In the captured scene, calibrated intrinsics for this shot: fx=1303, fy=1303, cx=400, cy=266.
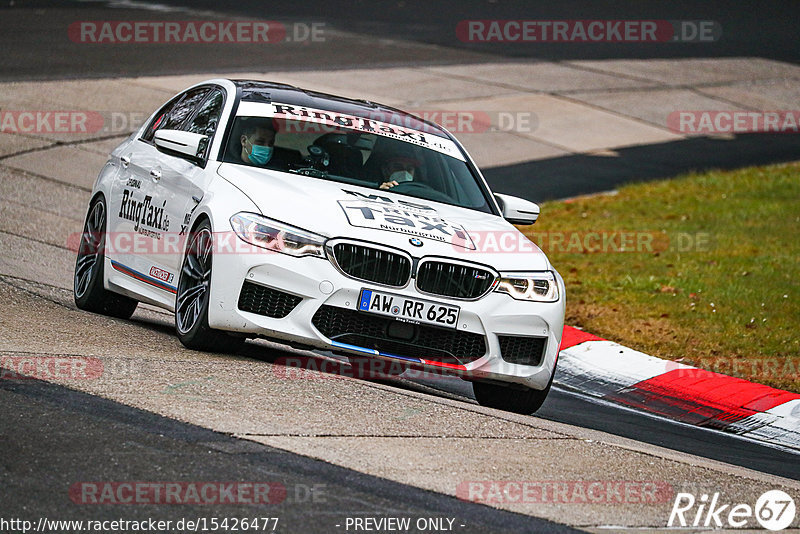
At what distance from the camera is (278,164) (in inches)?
324

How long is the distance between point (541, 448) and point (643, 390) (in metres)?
3.05

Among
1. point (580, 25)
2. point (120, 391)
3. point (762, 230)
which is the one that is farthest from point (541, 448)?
point (580, 25)

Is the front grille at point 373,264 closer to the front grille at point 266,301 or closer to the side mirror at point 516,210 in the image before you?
the front grille at point 266,301

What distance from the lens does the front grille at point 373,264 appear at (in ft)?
23.5

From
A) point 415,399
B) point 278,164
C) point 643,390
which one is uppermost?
point 278,164

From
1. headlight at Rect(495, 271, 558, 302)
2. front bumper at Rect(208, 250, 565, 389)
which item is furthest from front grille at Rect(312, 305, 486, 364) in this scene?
headlight at Rect(495, 271, 558, 302)

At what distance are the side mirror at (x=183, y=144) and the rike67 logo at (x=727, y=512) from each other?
377 cm

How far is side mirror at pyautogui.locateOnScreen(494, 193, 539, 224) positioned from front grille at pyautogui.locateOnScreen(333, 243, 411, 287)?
5.41ft

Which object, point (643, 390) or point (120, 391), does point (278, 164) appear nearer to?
point (120, 391)

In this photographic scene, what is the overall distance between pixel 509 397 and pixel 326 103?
2406 mm

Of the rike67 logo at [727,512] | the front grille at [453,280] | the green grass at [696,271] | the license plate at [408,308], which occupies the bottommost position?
the green grass at [696,271]

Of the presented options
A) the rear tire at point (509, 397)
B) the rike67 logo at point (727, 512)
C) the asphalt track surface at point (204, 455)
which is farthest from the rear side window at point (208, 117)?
the rike67 logo at point (727, 512)

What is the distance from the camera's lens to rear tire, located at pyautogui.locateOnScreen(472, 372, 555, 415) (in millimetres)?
7977

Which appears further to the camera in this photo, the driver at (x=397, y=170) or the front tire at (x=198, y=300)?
the driver at (x=397, y=170)
